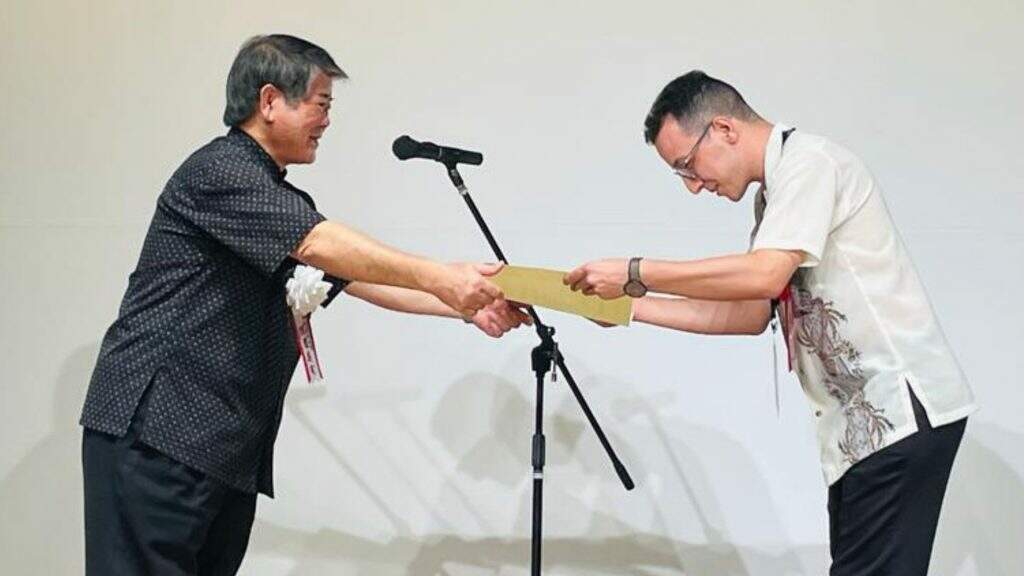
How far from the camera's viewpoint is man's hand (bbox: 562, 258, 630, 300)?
1791mm

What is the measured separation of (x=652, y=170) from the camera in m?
2.68

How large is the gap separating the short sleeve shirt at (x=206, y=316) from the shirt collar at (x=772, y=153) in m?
0.77

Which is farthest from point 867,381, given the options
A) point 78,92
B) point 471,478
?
point 78,92

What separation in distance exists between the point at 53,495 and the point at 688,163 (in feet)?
6.13

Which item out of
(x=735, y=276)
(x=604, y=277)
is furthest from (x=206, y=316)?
(x=735, y=276)

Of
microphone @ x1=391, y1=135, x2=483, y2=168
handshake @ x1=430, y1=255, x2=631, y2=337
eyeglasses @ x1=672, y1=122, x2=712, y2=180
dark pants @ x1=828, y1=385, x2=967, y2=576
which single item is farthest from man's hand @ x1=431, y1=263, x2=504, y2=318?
dark pants @ x1=828, y1=385, x2=967, y2=576

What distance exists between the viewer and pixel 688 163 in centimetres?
192

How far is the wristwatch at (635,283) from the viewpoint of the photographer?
177 cm

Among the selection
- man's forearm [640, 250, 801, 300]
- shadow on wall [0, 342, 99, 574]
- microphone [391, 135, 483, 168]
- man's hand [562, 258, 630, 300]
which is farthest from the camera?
shadow on wall [0, 342, 99, 574]

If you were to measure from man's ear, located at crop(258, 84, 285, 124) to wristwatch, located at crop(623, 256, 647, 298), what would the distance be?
2.24 ft

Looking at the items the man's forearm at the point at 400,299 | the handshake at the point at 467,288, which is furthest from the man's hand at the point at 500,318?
the handshake at the point at 467,288

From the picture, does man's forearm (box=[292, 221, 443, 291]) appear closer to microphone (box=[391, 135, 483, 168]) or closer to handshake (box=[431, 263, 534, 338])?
handshake (box=[431, 263, 534, 338])

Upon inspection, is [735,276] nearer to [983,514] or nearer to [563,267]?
[563,267]

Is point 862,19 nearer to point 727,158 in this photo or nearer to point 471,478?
point 727,158
